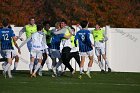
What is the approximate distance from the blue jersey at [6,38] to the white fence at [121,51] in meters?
5.32

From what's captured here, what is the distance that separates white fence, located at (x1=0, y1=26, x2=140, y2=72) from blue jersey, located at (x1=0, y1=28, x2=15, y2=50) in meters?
5.32

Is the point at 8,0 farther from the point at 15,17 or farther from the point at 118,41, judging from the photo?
the point at 118,41

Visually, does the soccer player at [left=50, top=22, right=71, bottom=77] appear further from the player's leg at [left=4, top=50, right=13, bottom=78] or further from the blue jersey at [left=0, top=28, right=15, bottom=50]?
the player's leg at [left=4, top=50, right=13, bottom=78]

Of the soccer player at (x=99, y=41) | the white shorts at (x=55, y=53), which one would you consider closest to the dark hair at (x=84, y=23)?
the white shorts at (x=55, y=53)

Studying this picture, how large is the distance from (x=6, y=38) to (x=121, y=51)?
7534 millimetres

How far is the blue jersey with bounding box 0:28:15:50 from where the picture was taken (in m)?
23.9

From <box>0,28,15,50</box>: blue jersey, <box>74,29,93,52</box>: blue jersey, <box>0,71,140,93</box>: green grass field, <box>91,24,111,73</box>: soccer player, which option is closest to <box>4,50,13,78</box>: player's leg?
<box>0,28,15,50</box>: blue jersey

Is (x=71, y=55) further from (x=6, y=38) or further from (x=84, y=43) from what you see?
(x=6, y=38)

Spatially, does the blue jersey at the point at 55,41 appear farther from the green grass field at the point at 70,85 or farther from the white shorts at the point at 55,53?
the green grass field at the point at 70,85

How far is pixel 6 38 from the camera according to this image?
24047 millimetres

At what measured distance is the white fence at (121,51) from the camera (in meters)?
29.5

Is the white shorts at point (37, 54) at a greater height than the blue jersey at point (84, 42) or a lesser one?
lesser

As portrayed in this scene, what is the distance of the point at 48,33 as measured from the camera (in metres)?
25.9

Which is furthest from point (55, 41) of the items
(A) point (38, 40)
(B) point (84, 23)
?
(B) point (84, 23)
